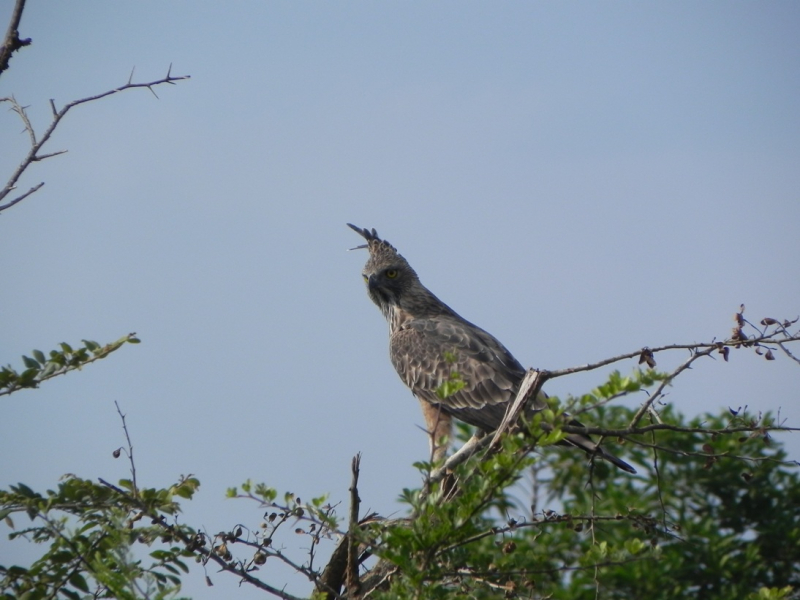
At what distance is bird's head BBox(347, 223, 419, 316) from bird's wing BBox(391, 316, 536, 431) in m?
0.51

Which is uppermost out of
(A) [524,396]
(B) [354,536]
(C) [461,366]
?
(C) [461,366]

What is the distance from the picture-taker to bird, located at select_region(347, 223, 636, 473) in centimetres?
680

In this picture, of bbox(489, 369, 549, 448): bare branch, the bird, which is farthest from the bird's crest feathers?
bbox(489, 369, 549, 448): bare branch

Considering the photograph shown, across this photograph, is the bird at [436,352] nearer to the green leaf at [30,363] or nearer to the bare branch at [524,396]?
the bare branch at [524,396]

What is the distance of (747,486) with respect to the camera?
28.6 feet

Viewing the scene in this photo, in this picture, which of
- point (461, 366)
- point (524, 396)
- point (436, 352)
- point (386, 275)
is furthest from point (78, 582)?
point (386, 275)

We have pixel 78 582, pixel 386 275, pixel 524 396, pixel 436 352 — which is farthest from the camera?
pixel 386 275

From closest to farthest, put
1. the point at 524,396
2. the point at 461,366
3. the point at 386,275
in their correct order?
the point at 524,396 → the point at 461,366 → the point at 386,275

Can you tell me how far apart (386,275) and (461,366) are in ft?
5.76

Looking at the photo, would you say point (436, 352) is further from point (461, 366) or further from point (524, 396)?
point (524, 396)

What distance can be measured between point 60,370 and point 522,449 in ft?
6.07

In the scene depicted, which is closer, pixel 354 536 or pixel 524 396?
pixel 354 536

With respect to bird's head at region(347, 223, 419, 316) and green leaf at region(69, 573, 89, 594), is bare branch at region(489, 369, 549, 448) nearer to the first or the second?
green leaf at region(69, 573, 89, 594)

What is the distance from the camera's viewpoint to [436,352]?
751 centimetres
